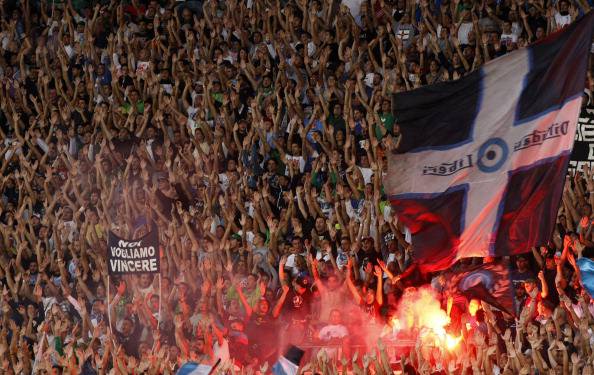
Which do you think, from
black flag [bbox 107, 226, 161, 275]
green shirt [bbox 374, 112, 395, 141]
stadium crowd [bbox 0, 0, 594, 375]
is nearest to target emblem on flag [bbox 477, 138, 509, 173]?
stadium crowd [bbox 0, 0, 594, 375]

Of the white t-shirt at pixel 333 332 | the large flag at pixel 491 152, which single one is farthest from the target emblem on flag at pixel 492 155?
the white t-shirt at pixel 333 332

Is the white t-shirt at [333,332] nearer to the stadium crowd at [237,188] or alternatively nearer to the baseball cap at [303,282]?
the stadium crowd at [237,188]

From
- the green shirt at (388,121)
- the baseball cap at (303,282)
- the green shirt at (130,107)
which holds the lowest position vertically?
the baseball cap at (303,282)

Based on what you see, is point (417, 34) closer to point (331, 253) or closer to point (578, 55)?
point (331, 253)

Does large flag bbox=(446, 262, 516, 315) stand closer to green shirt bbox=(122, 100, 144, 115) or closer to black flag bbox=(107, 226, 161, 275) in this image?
black flag bbox=(107, 226, 161, 275)

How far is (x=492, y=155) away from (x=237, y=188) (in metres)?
4.41

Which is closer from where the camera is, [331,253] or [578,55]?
[578,55]

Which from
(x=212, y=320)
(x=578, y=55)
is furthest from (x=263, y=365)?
(x=578, y=55)

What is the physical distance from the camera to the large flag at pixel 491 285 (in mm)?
10352

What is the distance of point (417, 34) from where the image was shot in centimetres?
1395

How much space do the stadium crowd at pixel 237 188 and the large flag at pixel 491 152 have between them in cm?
140

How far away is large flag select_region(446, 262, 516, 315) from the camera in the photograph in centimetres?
1035

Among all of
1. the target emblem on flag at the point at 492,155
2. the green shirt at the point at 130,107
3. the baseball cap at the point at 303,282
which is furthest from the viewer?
the green shirt at the point at 130,107

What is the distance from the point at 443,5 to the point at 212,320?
4482 mm
